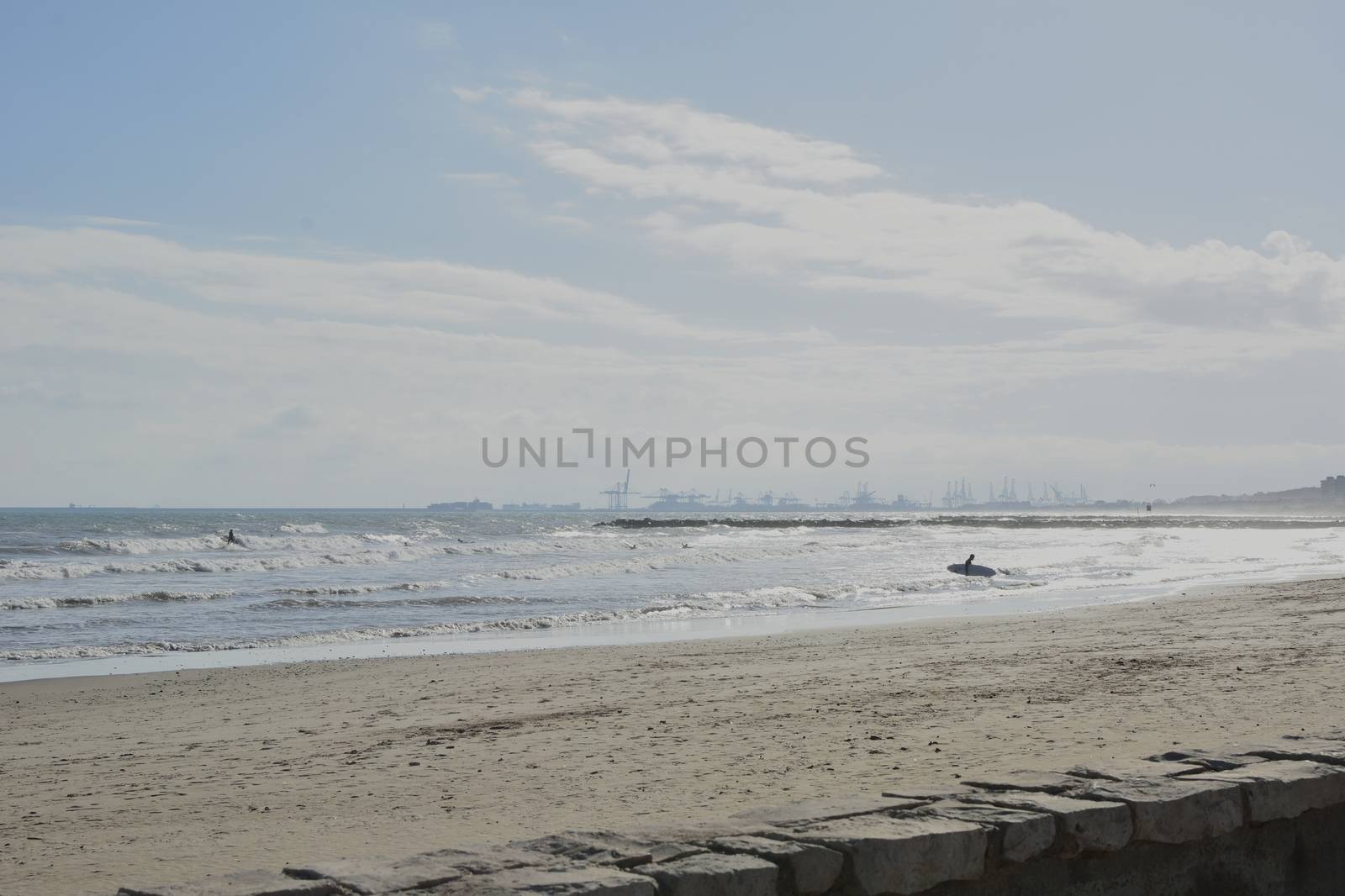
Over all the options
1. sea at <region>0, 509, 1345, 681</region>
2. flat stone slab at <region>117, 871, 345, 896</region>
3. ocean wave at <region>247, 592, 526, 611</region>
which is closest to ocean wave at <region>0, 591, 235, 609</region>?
sea at <region>0, 509, 1345, 681</region>

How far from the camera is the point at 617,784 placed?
657 cm

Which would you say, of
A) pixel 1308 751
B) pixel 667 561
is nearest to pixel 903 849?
pixel 1308 751

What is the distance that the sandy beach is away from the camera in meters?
5.88

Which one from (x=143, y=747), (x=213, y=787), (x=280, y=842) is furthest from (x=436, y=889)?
(x=143, y=747)

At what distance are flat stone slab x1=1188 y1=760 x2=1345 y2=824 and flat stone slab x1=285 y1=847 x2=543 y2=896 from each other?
8.90 ft

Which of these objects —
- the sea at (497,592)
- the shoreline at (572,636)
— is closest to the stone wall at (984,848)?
the shoreline at (572,636)

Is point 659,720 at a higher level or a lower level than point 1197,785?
lower

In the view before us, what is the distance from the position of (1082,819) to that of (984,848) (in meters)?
0.44

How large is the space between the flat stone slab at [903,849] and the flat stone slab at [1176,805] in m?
0.69

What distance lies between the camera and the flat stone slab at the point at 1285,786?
15.1ft

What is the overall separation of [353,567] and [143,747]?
27.8 metres

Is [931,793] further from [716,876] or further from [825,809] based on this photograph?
[716,876]

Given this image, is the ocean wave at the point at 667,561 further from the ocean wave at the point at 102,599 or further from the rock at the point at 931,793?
the rock at the point at 931,793

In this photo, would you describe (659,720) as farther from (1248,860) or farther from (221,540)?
(221,540)
